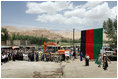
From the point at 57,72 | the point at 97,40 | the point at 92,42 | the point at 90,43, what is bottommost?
the point at 57,72

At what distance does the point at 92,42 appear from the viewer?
55.8ft

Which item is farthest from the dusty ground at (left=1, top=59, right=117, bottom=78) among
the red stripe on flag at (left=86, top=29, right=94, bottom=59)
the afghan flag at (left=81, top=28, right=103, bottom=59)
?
the red stripe on flag at (left=86, top=29, right=94, bottom=59)

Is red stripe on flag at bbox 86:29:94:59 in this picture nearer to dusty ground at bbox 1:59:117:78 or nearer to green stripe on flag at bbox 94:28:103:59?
green stripe on flag at bbox 94:28:103:59

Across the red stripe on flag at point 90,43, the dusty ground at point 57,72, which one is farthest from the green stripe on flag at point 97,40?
the dusty ground at point 57,72

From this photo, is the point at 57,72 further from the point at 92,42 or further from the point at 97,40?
the point at 92,42

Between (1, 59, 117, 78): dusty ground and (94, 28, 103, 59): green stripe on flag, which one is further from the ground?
(94, 28, 103, 59): green stripe on flag

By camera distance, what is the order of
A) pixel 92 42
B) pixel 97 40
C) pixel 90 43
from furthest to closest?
pixel 90 43, pixel 92 42, pixel 97 40

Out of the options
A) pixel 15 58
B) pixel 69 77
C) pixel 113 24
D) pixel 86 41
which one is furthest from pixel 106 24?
pixel 69 77

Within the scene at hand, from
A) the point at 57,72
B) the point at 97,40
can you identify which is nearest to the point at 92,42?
the point at 97,40

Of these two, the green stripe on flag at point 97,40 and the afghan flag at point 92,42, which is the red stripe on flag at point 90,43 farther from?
the green stripe on flag at point 97,40

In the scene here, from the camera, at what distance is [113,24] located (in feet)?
119

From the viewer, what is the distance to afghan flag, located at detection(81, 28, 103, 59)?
52.6 feet

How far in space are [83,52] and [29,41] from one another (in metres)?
51.8

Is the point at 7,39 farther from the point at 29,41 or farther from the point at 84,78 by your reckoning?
the point at 84,78
